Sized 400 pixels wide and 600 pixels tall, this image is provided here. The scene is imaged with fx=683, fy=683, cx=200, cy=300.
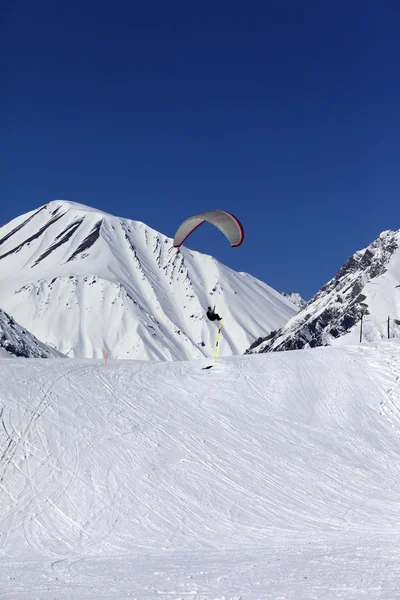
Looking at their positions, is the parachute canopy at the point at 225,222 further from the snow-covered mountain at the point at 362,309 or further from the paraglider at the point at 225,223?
the snow-covered mountain at the point at 362,309

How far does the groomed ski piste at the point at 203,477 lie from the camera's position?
1405 centimetres

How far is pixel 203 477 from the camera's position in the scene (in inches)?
1002

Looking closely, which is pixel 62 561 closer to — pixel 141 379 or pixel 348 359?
pixel 141 379

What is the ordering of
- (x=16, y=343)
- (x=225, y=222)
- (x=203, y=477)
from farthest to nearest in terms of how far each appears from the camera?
1. (x=16, y=343)
2. (x=225, y=222)
3. (x=203, y=477)

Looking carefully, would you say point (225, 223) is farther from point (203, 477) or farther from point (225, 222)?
point (203, 477)

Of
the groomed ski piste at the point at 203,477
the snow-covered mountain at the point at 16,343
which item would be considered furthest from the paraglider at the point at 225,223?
the snow-covered mountain at the point at 16,343

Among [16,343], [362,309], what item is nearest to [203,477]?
[16,343]

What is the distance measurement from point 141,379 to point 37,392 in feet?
19.5

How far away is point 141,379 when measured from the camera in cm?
3456

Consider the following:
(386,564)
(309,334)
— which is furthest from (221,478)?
(309,334)

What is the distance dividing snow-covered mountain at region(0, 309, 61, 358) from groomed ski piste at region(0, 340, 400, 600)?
168 feet

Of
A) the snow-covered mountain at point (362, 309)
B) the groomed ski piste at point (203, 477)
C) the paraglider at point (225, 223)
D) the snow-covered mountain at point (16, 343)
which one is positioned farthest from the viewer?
the snow-covered mountain at point (362, 309)

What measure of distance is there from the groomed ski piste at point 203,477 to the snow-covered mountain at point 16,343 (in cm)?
5122

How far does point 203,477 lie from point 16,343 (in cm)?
6904
